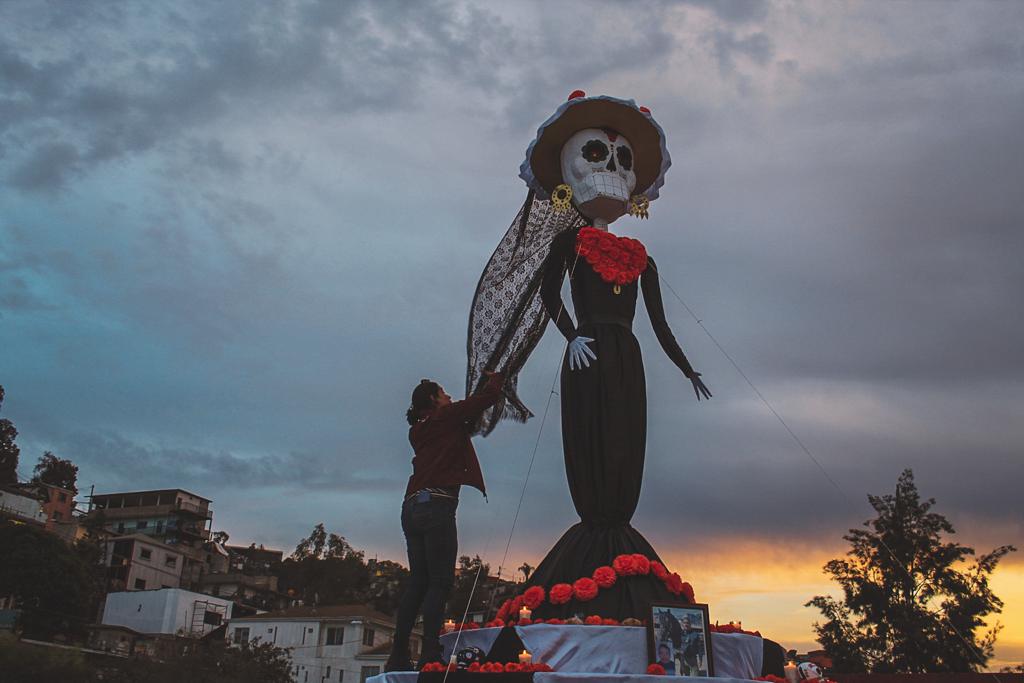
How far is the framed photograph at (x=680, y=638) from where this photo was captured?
255 inches

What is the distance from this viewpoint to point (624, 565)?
23.7 feet

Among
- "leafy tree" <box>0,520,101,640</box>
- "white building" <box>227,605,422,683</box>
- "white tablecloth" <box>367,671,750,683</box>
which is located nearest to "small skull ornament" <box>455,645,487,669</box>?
"white tablecloth" <box>367,671,750,683</box>

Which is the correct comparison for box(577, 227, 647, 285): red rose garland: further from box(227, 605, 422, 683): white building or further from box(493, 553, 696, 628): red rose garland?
box(227, 605, 422, 683): white building

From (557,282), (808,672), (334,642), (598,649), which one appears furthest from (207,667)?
(808,672)

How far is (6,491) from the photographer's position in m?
40.1

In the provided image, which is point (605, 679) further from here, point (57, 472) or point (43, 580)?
point (57, 472)

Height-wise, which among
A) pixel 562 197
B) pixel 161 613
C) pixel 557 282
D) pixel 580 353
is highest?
pixel 562 197

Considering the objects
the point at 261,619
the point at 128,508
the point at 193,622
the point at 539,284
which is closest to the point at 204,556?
the point at 128,508

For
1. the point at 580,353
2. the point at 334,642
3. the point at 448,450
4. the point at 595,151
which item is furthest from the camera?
the point at 334,642

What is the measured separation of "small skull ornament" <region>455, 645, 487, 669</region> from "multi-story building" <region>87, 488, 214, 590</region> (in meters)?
47.8

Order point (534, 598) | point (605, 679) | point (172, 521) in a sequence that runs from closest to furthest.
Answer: point (605, 679)
point (534, 598)
point (172, 521)

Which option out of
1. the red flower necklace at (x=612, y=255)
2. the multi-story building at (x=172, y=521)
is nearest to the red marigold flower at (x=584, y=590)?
the red flower necklace at (x=612, y=255)

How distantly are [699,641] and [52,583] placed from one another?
3112 cm

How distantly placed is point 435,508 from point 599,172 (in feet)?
13.1
